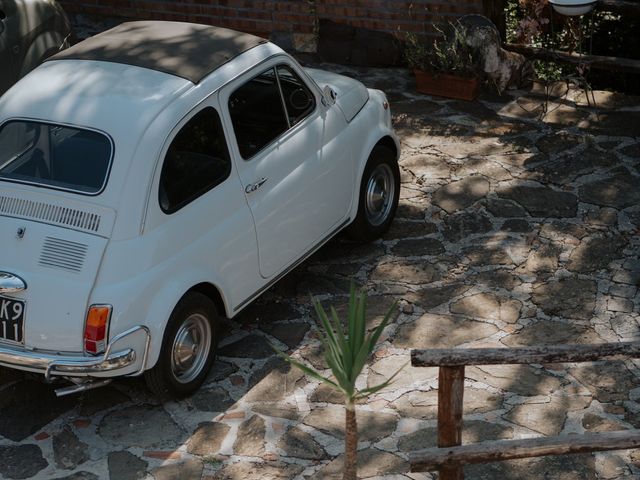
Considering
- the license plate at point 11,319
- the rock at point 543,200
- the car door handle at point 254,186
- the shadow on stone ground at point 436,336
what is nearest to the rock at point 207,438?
the shadow on stone ground at point 436,336

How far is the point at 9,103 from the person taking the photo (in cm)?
667

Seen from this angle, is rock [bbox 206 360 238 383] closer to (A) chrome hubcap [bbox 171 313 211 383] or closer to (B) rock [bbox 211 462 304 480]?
(A) chrome hubcap [bbox 171 313 211 383]

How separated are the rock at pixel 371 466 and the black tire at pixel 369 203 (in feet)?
7.92

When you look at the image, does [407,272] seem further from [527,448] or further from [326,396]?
[527,448]

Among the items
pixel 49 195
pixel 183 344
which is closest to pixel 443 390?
pixel 183 344

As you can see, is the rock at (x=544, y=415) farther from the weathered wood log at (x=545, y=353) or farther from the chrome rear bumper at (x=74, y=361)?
the chrome rear bumper at (x=74, y=361)

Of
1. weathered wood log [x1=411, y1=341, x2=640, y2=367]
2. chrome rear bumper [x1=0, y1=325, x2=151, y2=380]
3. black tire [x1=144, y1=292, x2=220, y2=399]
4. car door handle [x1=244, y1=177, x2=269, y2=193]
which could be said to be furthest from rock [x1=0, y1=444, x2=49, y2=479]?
weathered wood log [x1=411, y1=341, x2=640, y2=367]

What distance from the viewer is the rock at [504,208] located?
8.55 metres

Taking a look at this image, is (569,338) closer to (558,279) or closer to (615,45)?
(558,279)

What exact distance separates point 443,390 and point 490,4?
6.86 metres

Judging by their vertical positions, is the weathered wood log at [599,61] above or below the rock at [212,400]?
above

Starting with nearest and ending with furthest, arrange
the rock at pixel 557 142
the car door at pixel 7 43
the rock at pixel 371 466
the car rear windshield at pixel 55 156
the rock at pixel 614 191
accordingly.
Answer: the rock at pixel 371 466, the car rear windshield at pixel 55 156, the rock at pixel 614 191, the car door at pixel 7 43, the rock at pixel 557 142

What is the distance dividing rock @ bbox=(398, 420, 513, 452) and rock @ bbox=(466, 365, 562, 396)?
0.41m

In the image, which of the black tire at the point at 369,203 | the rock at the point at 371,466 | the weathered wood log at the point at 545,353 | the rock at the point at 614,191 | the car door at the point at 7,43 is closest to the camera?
the weathered wood log at the point at 545,353
